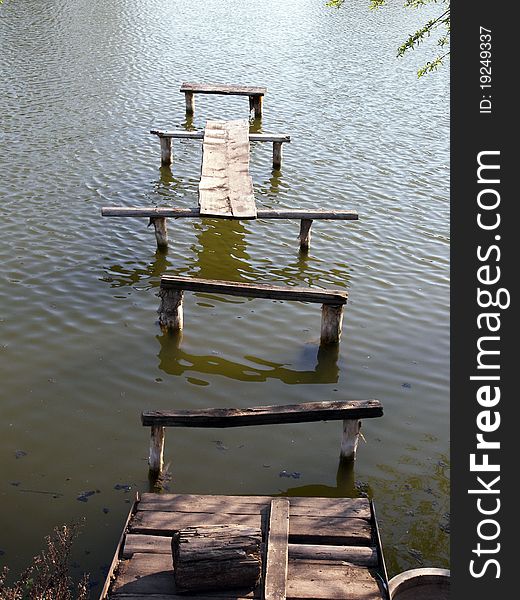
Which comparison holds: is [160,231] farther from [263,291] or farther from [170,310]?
[263,291]

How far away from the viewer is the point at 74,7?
117ft

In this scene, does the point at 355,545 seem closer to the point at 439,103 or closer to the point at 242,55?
the point at 439,103

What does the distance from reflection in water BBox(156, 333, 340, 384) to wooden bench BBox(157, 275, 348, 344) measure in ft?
1.44

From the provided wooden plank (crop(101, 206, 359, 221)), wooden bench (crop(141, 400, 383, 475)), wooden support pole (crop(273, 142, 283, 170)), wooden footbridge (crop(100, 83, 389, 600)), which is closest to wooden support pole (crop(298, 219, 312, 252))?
wooden plank (crop(101, 206, 359, 221))

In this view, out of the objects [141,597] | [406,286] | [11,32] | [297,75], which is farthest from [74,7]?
[141,597]

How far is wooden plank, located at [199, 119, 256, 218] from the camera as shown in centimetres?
1325

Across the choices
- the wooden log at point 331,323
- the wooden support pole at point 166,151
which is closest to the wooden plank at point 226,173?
the wooden support pole at point 166,151

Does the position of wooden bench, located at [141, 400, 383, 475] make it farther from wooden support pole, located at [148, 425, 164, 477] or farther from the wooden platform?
the wooden platform

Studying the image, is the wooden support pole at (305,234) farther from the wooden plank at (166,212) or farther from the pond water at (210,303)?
the wooden plank at (166,212)

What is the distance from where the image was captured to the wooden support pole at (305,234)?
14.0m

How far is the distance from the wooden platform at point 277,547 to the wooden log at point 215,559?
3.7 inches

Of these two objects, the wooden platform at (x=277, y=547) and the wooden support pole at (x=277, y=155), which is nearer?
the wooden platform at (x=277, y=547)

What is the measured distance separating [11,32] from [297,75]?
11.5 metres

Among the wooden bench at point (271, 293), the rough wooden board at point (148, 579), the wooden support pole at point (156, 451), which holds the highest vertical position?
the wooden bench at point (271, 293)
